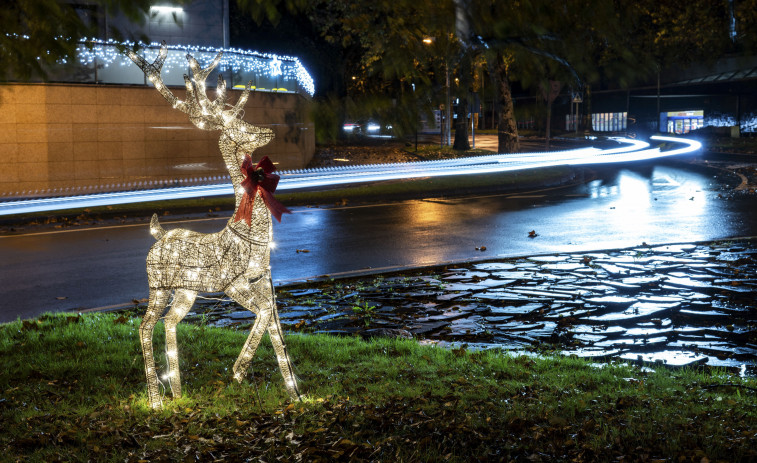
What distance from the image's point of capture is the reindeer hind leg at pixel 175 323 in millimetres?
5320

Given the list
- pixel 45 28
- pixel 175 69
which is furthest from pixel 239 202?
pixel 175 69

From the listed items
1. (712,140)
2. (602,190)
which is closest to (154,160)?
(602,190)

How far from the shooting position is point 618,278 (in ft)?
32.8

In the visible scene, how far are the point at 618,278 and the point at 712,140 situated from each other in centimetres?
3888

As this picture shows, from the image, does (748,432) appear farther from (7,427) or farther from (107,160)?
(107,160)

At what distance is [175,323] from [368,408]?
57.8 inches

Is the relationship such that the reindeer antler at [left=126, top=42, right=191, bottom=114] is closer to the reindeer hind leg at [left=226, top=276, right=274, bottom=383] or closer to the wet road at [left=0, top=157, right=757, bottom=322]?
the reindeer hind leg at [left=226, top=276, right=274, bottom=383]

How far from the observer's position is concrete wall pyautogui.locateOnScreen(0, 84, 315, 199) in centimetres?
2200

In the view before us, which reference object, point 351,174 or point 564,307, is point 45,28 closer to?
point 564,307

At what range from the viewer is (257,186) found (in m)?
5.02

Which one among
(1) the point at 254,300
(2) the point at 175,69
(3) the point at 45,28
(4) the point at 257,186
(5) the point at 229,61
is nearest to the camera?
(4) the point at 257,186

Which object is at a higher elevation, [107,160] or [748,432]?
[107,160]

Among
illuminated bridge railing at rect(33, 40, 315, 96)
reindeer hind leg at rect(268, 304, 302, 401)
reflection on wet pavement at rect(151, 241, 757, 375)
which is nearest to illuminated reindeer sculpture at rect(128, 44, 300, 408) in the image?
reindeer hind leg at rect(268, 304, 302, 401)

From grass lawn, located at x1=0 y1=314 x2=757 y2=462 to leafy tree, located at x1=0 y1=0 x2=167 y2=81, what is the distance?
2.61m
